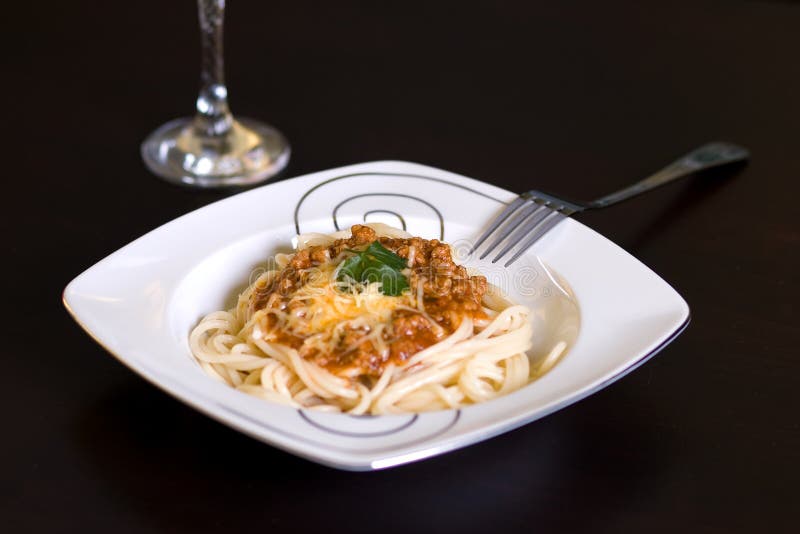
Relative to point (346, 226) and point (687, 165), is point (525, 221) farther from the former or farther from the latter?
point (687, 165)

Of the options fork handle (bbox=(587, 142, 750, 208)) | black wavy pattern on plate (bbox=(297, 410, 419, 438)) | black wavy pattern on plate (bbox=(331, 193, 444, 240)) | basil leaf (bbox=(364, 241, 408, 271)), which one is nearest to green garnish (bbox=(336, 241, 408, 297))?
basil leaf (bbox=(364, 241, 408, 271))

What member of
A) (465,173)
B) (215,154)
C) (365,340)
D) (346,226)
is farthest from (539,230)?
(215,154)

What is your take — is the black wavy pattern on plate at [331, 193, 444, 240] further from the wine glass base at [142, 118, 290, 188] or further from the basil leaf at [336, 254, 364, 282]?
the wine glass base at [142, 118, 290, 188]

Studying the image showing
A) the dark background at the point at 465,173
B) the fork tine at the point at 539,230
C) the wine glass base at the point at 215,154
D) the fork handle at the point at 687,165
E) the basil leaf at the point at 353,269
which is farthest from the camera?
the wine glass base at the point at 215,154

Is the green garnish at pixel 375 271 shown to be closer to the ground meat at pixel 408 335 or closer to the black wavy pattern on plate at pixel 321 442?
the ground meat at pixel 408 335

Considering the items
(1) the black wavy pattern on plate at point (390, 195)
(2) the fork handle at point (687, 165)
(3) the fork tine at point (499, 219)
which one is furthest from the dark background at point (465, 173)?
(1) the black wavy pattern on plate at point (390, 195)
